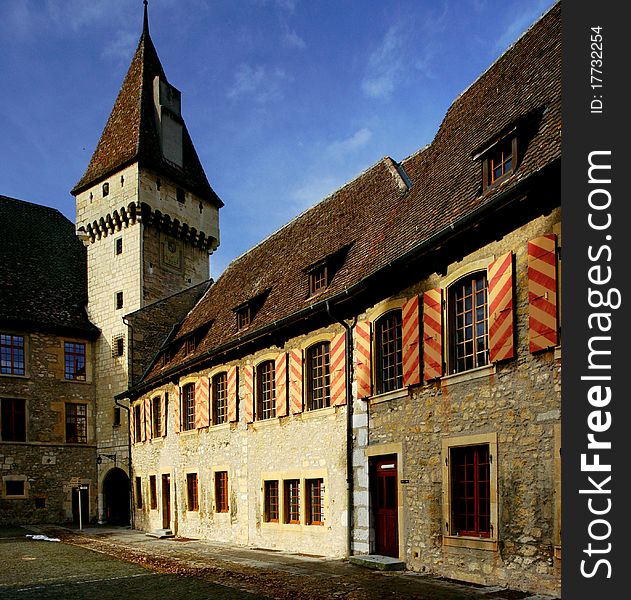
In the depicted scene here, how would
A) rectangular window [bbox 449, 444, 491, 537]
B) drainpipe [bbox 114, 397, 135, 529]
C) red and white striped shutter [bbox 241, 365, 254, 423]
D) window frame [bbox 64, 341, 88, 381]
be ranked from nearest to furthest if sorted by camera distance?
rectangular window [bbox 449, 444, 491, 537]
red and white striped shutter [bbox 241, 365, 254, 423]
drainpipe [bbox 114, 397, 135, 529]
window frame [bbox 64, 341, 88, 381]

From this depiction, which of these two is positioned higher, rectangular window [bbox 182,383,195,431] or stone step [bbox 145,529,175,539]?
rectangular window [bbox 182,383,195,431]

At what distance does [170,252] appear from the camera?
28.7 meters

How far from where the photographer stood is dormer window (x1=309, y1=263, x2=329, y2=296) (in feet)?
48.8

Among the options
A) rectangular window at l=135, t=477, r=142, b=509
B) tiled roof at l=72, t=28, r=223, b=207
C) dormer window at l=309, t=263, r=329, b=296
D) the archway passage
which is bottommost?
the archway passage

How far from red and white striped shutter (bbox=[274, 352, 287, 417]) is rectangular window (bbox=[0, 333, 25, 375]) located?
A: 15375 millimetres

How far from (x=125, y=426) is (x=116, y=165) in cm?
1051

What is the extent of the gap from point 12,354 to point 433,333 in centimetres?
2100

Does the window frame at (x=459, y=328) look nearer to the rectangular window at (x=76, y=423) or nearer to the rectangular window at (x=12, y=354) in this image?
the rectangular window at (x=76, y=423)

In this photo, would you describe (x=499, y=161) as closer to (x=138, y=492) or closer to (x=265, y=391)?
(x=265, y=391)

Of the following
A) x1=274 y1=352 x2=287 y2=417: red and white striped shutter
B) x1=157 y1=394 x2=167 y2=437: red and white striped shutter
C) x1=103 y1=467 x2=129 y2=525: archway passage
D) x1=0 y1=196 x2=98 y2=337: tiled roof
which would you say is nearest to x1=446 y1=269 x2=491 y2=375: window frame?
x1=274 y1=352 x2=287 y2=417: red and white striped shutter

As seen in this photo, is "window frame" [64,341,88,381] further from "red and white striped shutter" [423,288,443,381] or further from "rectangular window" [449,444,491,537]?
"rectangular window" [449,444,491,537]

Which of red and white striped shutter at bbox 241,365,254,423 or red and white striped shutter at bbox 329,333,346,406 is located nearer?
red and white striped shutter at bbox 329,333,346,406

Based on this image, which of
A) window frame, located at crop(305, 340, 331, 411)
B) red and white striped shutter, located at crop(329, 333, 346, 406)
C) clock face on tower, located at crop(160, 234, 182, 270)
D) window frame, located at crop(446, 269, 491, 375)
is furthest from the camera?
clock face on tower, located at crop(160, 234, 182, 270)

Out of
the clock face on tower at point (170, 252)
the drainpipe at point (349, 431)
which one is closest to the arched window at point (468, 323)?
the drainpipe at point (349, 431)
